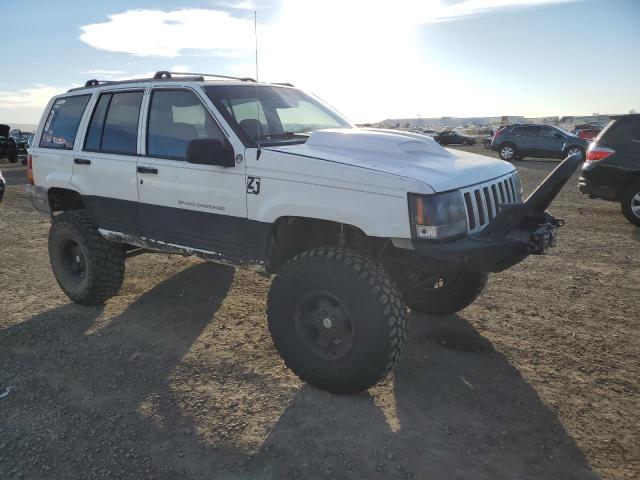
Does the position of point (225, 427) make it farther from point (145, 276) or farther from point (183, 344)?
point (145, 276)

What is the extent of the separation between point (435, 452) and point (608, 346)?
207 centimetres

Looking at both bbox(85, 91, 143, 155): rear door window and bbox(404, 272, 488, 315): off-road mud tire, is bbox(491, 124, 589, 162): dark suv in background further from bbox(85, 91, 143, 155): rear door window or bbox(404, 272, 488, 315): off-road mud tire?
bbox(85, 91, 143, 155): rear door window

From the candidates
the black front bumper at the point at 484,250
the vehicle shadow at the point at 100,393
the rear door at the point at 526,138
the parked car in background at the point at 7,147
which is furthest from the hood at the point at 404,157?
the parked car in background at the point at 7,147

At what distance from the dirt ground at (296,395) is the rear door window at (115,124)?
5.16 ft

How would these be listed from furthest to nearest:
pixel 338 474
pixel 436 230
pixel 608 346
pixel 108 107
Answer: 1. pixel 108 107
2. pixel 608 346
3. pixel 436 230
4. pixel 338 474

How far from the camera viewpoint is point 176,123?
12.9 ft

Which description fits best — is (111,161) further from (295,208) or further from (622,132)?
(622,132)

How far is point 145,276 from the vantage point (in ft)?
18.9

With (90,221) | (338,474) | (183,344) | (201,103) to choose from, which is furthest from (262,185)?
(90,221)

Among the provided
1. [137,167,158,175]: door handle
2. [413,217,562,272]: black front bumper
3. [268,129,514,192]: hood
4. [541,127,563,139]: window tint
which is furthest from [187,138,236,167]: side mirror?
[541,127,563,139]: window tint

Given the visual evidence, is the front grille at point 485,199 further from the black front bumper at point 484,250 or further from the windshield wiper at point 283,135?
the windshield wiper at point 283,135

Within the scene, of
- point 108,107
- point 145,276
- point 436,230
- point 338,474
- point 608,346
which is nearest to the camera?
point 338,474

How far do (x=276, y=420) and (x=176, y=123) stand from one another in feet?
7.98

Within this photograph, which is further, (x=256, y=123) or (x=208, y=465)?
(x=256, y=123)
